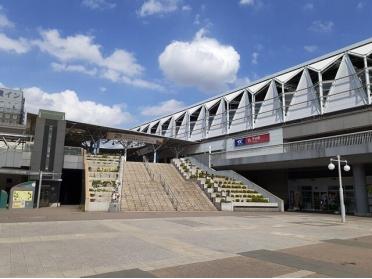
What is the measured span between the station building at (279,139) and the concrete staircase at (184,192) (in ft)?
16.5

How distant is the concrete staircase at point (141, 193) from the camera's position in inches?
1068

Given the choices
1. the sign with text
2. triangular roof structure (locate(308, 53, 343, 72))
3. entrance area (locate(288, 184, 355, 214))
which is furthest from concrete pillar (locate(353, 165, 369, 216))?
triangular roof structure (locate(308, 53, 343, 72))

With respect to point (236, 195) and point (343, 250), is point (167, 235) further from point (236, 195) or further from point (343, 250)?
point (236, 195)

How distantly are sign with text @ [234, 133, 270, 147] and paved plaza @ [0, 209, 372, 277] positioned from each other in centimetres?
2584

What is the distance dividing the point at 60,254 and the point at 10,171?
2274 cm

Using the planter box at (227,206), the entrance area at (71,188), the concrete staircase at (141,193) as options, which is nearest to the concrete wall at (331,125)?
the planter box at (227,206)

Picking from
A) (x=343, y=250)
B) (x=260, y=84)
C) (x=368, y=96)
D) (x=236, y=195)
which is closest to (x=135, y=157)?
(x=260, y=84)

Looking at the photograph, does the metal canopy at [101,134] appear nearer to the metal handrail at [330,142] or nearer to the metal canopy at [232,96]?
the metal canopy at [232,96]

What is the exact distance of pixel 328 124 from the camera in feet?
115

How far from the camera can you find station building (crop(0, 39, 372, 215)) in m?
31.2

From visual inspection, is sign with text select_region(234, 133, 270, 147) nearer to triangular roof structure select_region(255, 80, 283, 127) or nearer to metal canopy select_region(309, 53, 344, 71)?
triangular roof structure select_region(255, 80, 283, 127)

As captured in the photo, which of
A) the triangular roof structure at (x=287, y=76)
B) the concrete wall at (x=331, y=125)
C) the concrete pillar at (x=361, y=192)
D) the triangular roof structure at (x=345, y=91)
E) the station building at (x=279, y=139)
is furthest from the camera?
the triangular roof structure at (x=287, y=76)

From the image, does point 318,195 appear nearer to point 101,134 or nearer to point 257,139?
point 257,139

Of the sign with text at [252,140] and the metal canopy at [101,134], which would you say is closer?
the sign with text at [252,140]
